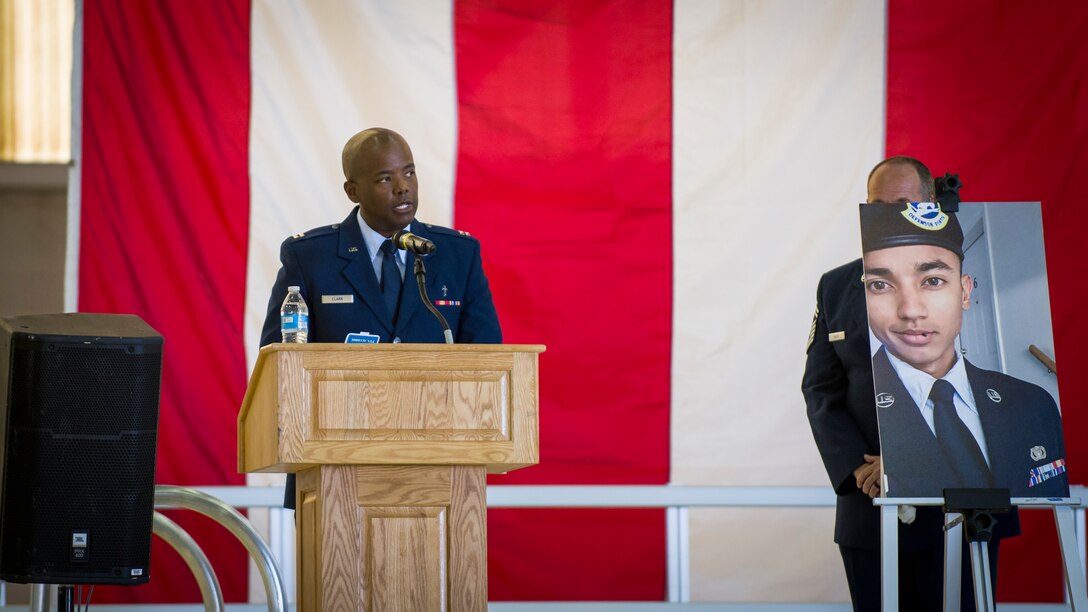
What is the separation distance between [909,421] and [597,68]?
221 cm

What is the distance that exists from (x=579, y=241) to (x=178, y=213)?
1.46 m

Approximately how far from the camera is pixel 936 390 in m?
2.96

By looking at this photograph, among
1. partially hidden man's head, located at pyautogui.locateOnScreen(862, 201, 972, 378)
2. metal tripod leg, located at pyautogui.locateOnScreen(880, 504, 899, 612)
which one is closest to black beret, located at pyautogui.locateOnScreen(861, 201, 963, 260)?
partially hidden man's head, located at pyautogui.locateOnScreen(862, 201, 972, 378)

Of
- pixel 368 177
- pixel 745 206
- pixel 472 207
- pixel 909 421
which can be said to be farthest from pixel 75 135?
pixel 909 421

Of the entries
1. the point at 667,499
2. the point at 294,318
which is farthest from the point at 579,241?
the point at 294,318

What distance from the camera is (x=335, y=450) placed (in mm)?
2465

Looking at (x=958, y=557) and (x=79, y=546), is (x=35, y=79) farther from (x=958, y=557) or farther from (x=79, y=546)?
(x=958, y=557)

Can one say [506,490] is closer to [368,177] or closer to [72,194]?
[368,177]

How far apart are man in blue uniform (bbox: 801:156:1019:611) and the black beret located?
3.8 inches

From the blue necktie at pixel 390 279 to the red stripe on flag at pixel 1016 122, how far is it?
2.25 m

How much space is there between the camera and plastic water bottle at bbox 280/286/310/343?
2.87 m

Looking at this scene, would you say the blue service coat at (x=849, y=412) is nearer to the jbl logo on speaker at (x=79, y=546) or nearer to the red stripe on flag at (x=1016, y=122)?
the red stripe on flag at (x=1016, y=122)

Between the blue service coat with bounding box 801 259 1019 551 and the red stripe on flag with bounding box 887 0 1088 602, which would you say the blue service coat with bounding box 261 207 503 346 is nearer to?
the blue service coat with bounding box 801 259 1019 551

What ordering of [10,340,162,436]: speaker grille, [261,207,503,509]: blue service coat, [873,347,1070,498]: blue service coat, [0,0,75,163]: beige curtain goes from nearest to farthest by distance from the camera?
[10,340,162,436]: speaker grille → [873,347,1070,498]: blue service coat → [261,207,503,509]: blue service coat → [0,0,75,163]: beige curtain
